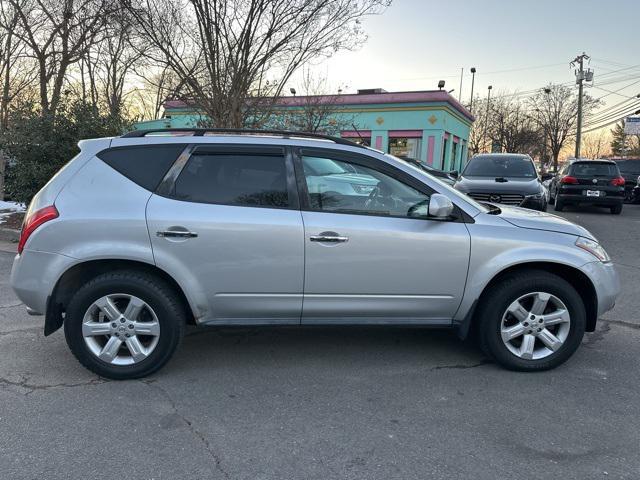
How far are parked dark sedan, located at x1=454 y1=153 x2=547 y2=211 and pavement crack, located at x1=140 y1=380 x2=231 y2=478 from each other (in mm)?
7158

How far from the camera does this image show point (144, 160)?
3637mm

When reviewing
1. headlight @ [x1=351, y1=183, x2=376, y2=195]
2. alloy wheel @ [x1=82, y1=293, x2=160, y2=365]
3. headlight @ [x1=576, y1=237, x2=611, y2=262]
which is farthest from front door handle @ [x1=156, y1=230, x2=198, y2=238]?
headlight @ [x1=576, y1=237, x2=611, y2=262]

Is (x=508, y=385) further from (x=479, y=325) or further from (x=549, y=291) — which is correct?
(x=549, y=291)

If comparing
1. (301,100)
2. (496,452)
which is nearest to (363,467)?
(496,452)

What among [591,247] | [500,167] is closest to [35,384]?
[591,247]

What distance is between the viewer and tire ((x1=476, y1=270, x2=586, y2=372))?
12.0 ft

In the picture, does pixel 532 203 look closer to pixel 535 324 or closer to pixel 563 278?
pixel 563 278

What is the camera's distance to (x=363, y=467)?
2617 millimetres

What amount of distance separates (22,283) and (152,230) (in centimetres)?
102

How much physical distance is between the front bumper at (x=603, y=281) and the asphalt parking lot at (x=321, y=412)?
0.55m

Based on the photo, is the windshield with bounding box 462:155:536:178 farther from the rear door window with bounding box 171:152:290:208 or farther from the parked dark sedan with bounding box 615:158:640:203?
the parked dark sedan with bounding box 615:158:640:203

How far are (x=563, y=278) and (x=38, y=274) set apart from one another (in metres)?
3.87

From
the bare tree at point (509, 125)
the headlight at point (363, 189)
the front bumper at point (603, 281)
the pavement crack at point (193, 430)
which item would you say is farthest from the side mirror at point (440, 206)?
the bare tree at point (509, 125)

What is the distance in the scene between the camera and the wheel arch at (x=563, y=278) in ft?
12.2
